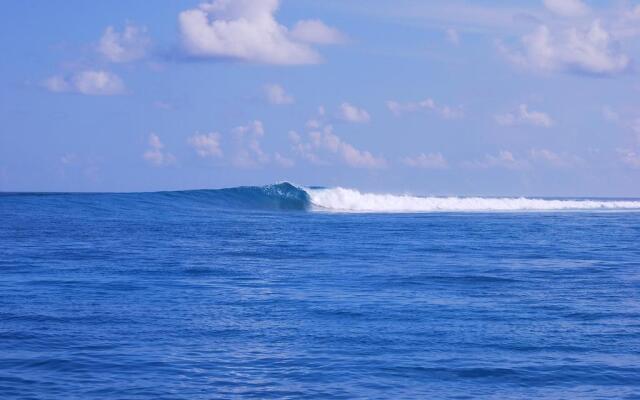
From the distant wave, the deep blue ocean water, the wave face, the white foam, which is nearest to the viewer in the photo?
the deep blue ocean water

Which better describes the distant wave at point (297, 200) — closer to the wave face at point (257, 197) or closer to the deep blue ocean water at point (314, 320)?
the wave face at point (257, 197)

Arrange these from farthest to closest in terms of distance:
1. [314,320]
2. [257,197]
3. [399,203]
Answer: [399,203]
[257,197]
[314,320]

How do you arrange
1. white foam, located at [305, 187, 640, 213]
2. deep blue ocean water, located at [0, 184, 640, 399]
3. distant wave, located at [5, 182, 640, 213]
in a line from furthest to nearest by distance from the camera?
white foam, located at [305, 187, 640, 213], distant wave, located at [5, 182, 640, 213], deep blue ocean water, located at [0, 184, 640, 399]

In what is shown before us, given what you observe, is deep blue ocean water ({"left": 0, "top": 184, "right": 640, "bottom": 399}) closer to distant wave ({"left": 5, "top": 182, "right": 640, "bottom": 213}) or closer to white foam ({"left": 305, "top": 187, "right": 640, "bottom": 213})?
distant wave ({"left": 5, "top": 182, "right": 640, "bottom": 213})

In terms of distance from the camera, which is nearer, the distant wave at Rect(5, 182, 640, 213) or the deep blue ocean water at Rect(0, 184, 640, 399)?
the deep blue ocean water at Rect(0, 184, 640, 399)

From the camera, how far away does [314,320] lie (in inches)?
606

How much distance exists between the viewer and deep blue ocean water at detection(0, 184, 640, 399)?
11.4m

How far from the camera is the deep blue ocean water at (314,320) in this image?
1136 centimetres

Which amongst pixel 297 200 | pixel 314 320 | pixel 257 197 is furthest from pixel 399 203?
pixel 314 320

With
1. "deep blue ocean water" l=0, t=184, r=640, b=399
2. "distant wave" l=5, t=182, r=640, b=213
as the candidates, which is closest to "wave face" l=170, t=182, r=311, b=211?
"distant wave" l=5, t=182, r=640, b=213

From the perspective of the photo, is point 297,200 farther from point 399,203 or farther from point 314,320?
point 314,320

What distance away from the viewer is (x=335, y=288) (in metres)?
19.3

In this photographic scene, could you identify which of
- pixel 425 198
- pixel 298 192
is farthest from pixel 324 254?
pixel 425 198

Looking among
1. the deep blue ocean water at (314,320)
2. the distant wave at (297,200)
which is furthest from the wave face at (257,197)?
the deep blue ocean water at (314,320)
